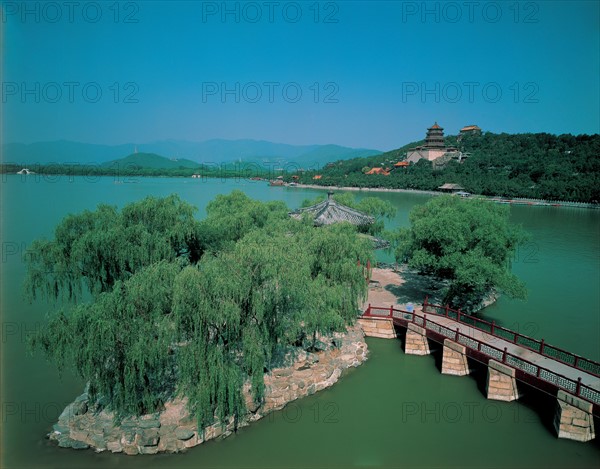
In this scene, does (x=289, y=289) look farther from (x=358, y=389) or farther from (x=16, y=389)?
(x=16, y=389)

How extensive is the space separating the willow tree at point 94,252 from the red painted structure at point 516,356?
6.63m

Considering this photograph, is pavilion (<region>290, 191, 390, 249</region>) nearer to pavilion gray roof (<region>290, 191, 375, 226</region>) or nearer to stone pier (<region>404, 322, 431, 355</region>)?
pavilion gray roof (<region>290, 191, 375, 226</region>)

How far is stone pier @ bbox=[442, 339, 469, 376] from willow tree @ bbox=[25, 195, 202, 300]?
7723mm

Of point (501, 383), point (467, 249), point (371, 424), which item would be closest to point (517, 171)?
point (467, 249)

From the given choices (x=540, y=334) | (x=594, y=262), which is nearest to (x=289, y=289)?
(x=540, y=334)

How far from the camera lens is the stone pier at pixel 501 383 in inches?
352

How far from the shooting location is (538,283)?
59.1 feet

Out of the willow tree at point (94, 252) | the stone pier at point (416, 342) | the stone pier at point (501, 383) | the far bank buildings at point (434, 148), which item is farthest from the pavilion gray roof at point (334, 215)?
the far bank buildings at point (434, 148)

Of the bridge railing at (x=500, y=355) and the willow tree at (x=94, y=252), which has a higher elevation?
the willow tree at (x=94, y=252)

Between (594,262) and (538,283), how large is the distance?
7.08 meters

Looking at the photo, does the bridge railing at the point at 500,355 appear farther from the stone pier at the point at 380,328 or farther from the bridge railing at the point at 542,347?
the bridge railing at the point at 542,347

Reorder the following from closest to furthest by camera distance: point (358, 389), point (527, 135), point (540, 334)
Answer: point (358, 389) < point (540, 334) < point (527, 135)

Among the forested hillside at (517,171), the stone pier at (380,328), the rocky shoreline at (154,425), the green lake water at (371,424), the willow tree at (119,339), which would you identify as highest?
the forested hillside at (517,171)

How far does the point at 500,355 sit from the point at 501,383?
2.02ft
